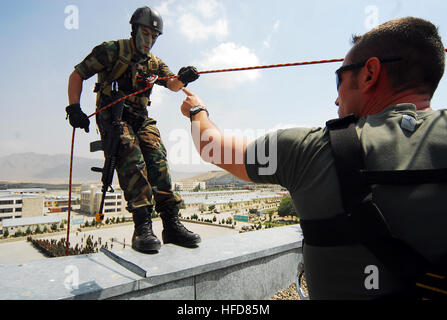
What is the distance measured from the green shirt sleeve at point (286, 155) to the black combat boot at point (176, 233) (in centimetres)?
Result: 257

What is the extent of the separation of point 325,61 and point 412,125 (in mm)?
1124

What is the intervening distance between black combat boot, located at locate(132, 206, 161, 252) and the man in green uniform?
223 cm

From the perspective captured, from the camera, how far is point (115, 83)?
353 cm

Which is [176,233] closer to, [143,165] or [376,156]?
[143,165]

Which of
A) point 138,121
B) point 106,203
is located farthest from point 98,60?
point 106,203

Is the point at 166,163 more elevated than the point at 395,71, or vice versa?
the point at 395,71

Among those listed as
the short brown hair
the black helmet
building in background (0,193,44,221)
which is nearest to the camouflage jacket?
the black helmet

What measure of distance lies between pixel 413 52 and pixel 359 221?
0.75 meters

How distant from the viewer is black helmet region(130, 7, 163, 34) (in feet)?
11.2

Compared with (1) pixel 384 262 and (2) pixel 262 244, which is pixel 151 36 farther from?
(1) pixel 384 262

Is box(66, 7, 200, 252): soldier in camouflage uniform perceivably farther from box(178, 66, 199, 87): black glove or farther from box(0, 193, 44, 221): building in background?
box(0, 193, 44, 221): building in background

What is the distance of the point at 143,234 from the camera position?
10.6 ft
